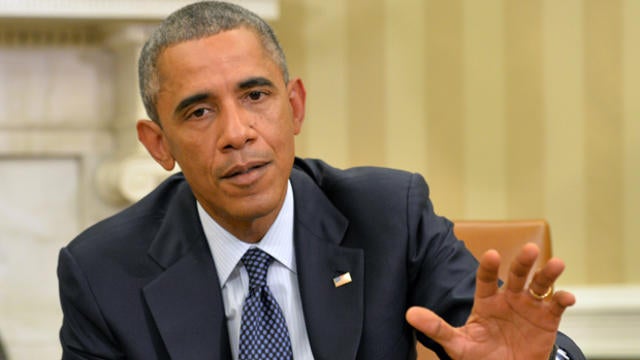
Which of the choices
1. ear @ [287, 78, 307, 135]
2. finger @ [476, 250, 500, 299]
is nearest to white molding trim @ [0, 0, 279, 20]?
ear @ [287, 78, 307, 135]

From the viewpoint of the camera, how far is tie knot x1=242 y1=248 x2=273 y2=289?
1.78 m

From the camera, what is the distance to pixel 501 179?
3.38 m

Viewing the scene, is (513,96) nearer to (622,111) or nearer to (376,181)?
(622,111)

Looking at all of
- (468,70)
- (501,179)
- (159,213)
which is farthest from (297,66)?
(159,213)

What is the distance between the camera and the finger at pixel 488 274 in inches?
53.8

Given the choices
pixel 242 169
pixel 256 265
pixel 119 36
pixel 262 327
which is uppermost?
pixel 119 36

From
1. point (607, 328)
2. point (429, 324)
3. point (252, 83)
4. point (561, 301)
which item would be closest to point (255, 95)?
point (252, 83)

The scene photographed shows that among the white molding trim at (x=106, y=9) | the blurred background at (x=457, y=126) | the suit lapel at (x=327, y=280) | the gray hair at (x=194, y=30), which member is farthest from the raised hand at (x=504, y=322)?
the blurred background at (x=457, y=126)

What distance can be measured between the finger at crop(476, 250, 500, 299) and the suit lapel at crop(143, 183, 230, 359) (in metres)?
0.55

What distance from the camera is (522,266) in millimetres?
1361

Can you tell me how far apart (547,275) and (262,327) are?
585 millimetres

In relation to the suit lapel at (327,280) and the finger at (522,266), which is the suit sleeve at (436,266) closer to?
the suit lapel at (327,280)

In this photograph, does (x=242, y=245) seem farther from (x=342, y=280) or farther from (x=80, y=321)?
(x=80, y=321)

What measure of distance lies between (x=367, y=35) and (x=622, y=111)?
0.96 metres
